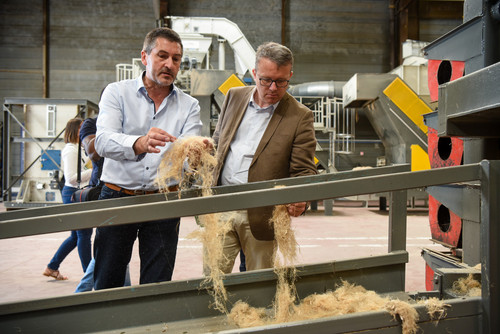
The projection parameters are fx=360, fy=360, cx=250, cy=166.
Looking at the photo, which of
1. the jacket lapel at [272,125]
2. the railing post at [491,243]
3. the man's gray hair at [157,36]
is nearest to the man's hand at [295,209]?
the jacket lapel at [272,125]

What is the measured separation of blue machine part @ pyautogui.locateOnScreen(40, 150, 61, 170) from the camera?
23.9 ft

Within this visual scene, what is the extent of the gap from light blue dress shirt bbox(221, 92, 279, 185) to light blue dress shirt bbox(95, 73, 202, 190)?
0.24 m

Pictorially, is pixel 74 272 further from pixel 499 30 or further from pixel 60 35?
pixel 60 35

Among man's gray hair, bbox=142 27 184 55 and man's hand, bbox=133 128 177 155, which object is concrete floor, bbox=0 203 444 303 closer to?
man's hand, bbox=133 128 177 155

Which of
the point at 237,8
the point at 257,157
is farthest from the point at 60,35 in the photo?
the point at 257,157

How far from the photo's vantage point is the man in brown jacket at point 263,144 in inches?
67.1

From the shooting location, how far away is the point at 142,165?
161 cm

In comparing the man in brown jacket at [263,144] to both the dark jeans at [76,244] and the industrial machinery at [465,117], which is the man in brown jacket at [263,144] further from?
the dark jeans at [76,244]

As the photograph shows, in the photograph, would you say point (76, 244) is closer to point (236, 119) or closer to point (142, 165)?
point (142, 165)

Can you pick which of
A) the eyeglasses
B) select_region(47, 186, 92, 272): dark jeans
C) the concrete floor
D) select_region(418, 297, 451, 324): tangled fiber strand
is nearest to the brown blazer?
the eyeglasses

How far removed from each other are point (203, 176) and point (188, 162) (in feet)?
0.30

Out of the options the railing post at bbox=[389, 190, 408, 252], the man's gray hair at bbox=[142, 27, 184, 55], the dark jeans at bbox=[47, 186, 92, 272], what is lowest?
the dark jeans at bbox=[47, 186, 92, 272]

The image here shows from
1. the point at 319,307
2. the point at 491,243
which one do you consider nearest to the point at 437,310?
the point at 491,243

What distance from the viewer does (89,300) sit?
1382 mm
